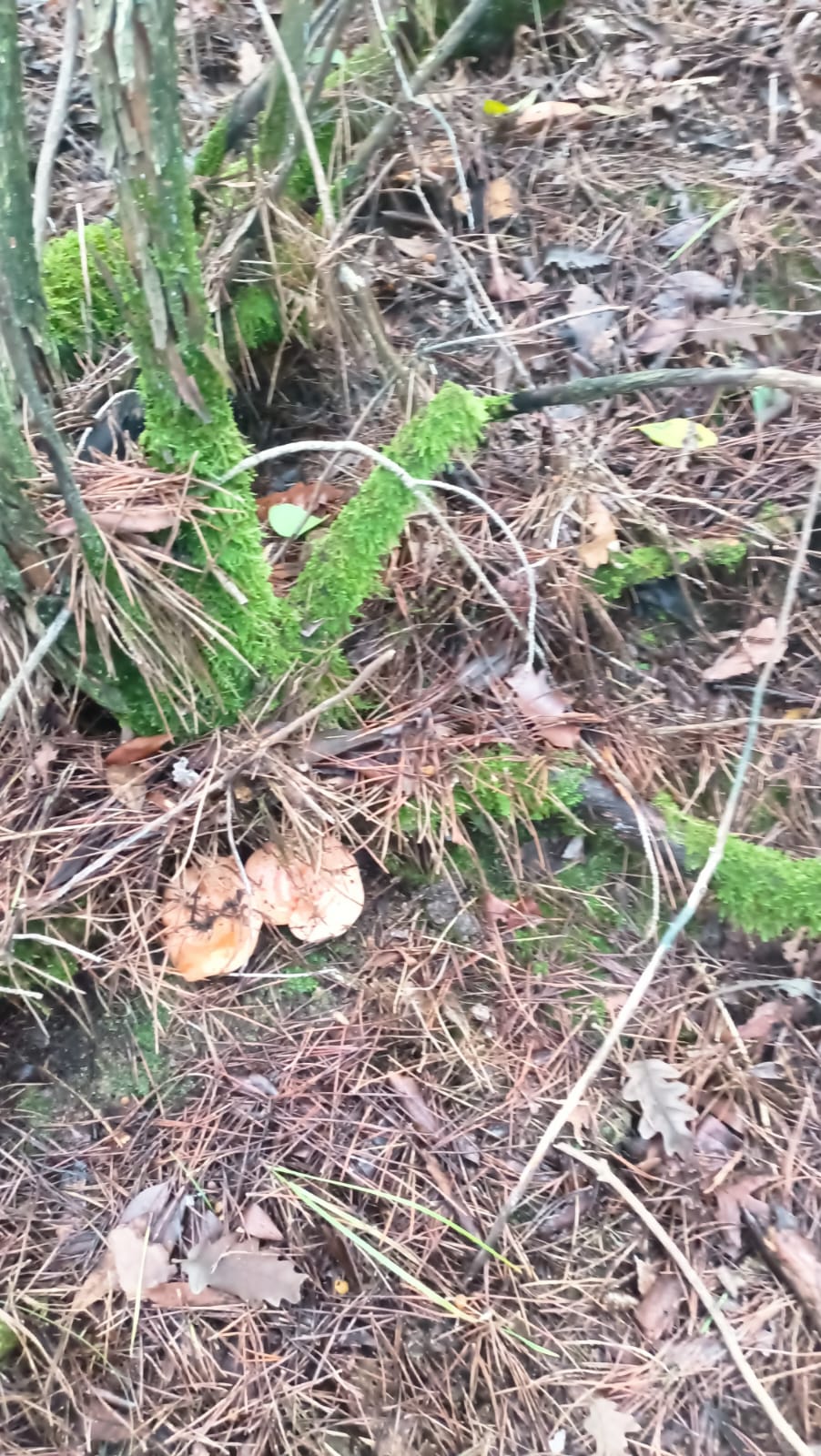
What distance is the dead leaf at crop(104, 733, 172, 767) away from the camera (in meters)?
1.76

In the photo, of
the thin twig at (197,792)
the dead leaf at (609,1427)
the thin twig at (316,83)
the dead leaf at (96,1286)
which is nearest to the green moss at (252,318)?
the thin twig at (316,83)

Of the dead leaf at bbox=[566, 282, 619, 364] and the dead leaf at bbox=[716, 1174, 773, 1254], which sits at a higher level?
the dead leaf at bbox=[566, 282, 619, 364]

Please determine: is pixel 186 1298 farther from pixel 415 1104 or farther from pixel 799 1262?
pixel 799 1262

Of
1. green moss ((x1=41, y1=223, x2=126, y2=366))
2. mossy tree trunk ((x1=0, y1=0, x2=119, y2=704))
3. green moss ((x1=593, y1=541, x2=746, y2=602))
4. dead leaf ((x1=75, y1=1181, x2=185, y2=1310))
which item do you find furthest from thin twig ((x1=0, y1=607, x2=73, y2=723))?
green moss ((x1=593, y1=541, x2=746, y2=602))

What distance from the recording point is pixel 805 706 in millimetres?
2043

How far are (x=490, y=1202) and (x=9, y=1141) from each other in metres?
0.84

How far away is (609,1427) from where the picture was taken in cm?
142

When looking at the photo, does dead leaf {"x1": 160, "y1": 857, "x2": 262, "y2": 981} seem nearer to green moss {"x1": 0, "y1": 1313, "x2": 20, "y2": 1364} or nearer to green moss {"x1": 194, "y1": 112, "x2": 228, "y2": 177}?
green moss {"x1": 0, "y1": 1313, "x2": 20, "y2": 1364}

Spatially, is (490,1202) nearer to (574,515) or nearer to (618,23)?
(574,515)

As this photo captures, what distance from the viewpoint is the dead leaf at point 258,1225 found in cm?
151

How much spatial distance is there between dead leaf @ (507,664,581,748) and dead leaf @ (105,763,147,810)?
763 millimetres

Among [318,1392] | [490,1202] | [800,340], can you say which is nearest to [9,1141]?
[318,1392]

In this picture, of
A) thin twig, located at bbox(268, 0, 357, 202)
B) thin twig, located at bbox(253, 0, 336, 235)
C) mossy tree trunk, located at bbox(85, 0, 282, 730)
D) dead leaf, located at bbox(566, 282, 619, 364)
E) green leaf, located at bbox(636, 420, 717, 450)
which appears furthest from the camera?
dead leaf, located at bbox(566, 282, 619, 364)

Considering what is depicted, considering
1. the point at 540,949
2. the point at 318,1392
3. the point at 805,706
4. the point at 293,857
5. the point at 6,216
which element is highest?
the point at 6,216
